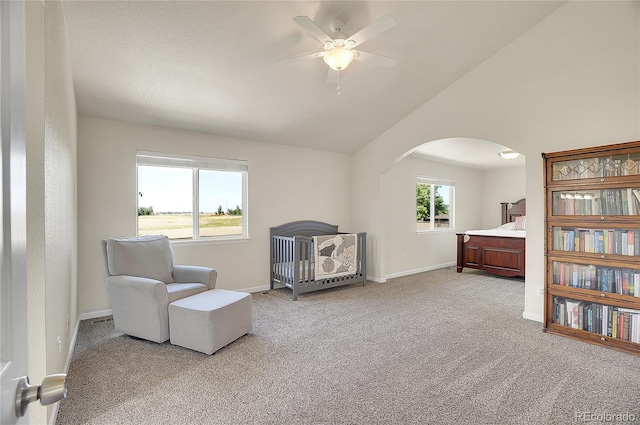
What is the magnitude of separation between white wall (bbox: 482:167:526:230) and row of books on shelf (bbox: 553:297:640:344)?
5.08 metres

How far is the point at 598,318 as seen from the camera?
2.91 m

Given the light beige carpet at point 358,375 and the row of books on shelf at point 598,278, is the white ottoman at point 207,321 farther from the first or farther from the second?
the row of books on shelf at point 598,278

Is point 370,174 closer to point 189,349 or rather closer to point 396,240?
point 396,240

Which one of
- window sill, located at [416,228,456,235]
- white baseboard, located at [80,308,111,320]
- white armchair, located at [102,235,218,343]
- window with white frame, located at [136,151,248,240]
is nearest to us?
white armchair, located at [102,235,218,343]

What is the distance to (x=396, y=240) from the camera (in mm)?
5945

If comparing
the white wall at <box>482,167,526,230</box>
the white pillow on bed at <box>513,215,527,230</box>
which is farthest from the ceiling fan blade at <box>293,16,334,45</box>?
the white wall at <box>482,167,526,230</box>

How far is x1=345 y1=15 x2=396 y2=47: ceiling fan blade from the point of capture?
220cm

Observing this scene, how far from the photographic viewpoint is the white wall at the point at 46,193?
3.34 feet

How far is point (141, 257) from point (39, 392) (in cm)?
301

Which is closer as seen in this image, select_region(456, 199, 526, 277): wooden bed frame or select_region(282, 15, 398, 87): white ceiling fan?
select_region(282, 15, 398, 87): white ceiling fan

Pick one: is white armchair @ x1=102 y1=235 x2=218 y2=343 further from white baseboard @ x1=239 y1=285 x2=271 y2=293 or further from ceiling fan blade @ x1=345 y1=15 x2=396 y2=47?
ceiling fan blade @ x1=345 y1=15 x2=396 y2=47

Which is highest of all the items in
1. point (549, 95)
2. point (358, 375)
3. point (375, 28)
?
point (375, 28)

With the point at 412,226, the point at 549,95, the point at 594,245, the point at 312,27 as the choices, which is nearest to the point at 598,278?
the point at 594,245

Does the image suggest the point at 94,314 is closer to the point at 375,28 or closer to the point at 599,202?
the point at 375,28
